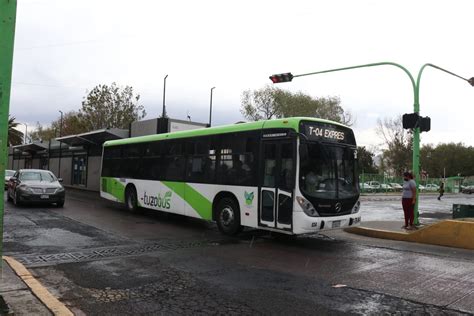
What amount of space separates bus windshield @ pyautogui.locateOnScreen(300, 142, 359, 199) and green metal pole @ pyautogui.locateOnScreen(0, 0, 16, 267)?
6.66 meters

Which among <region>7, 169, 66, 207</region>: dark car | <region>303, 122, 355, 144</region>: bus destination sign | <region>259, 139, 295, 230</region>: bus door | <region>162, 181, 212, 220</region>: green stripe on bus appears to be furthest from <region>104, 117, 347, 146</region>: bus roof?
<region>7, 169, 66, 207</region>: dark car

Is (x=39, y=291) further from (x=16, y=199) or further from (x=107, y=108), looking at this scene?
(x=107, y=108)

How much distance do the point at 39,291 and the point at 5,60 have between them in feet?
10.1

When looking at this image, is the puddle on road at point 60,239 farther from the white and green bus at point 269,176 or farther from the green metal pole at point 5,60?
the green metal pole at point 5,60

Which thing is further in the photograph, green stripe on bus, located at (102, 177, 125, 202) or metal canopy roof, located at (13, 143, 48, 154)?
metal canopy roof, located at (13, 143, 48, 154)

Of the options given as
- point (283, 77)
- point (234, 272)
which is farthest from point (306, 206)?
point (283, 77)

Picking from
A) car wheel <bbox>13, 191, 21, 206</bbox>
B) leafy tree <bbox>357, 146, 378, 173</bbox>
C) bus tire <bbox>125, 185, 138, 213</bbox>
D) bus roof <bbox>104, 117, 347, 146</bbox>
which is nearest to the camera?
bus roof <bbox>104, 117, 347, 146</bbox>

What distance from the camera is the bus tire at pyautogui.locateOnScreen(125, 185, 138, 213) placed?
55.0ft

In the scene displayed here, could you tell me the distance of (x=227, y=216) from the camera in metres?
12.0

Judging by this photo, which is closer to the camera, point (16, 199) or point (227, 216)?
point (227, 216)

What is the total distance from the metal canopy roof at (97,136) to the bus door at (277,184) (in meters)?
20.2

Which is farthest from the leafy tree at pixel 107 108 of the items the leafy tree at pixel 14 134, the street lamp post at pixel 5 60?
the street lamp post at pixel 5 60

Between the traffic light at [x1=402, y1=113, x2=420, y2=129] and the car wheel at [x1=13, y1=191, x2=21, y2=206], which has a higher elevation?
the traffic light at [x1=402, y1=113, x2=420, y2=129]

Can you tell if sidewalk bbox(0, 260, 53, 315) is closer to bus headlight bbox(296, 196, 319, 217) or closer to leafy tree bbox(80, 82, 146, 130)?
bus headlight bbox(296, 196, 319, 217)
